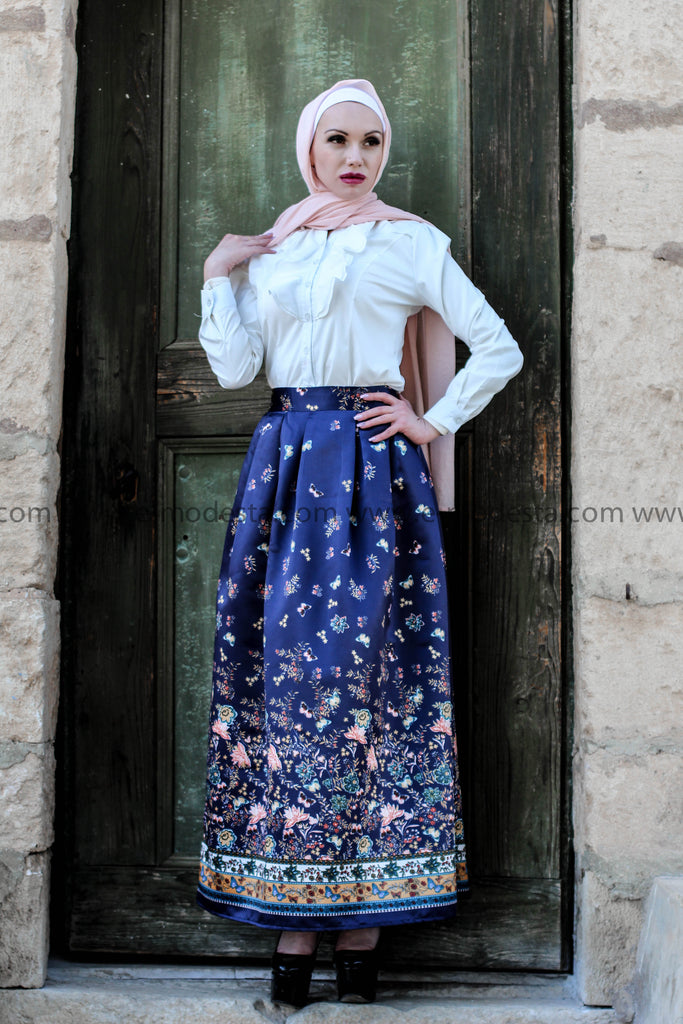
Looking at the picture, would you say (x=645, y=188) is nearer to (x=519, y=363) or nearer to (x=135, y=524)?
(x=519, y=363)

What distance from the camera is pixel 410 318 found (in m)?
2.29

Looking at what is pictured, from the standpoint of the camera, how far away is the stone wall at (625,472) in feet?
7.06

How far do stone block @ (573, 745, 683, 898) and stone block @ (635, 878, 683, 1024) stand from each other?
0.17ft

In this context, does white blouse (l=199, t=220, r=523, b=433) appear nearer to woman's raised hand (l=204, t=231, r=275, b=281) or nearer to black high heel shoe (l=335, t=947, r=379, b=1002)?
woman's raised hand (l=204, t=231, r=275, b=281)

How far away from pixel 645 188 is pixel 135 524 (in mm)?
1456

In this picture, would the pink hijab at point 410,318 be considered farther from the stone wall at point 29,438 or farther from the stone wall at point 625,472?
the stone wall at point 29,438

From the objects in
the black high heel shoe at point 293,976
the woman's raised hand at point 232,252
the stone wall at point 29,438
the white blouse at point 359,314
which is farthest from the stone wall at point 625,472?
the stone wall at point 29,438

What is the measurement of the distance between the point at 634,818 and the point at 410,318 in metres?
1.23

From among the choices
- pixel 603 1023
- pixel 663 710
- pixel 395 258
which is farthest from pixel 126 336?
pixel 603 1023

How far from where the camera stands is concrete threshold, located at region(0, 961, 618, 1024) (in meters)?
2.13

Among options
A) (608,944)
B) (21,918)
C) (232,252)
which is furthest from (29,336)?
(608,944)

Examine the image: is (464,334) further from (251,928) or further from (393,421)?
(251,928)

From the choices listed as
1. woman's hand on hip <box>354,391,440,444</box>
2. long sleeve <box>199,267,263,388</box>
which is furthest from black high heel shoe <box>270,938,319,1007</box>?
long sleeve <box>199,267,263,388</box>

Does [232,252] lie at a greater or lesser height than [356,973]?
greater
